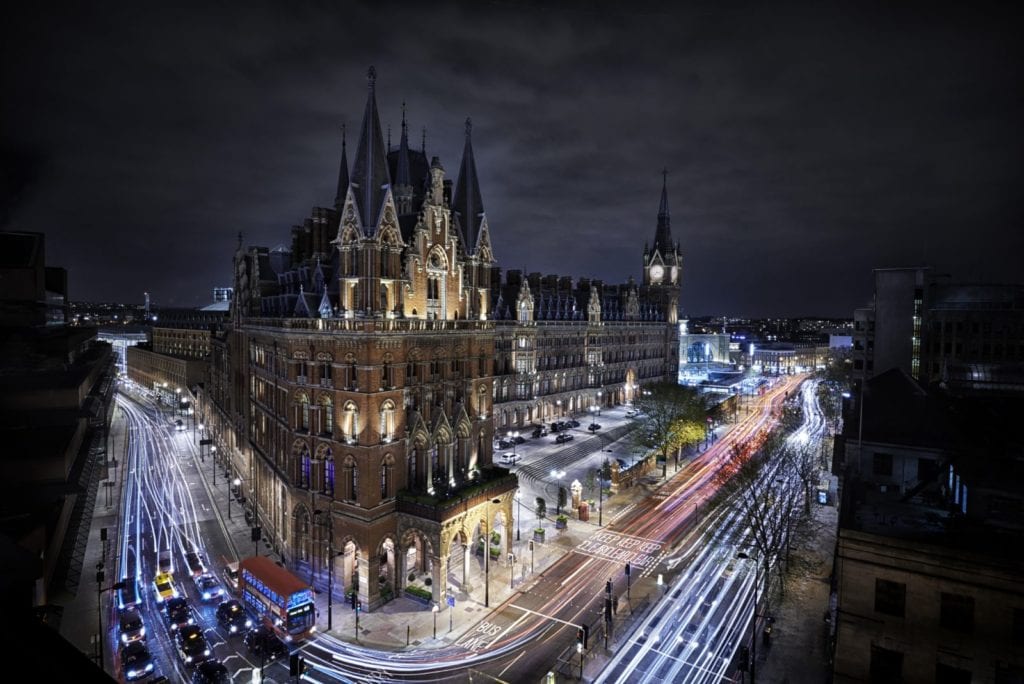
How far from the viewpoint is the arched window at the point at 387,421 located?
41281mm

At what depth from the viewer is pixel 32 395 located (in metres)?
29.2

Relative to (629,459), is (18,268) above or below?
above

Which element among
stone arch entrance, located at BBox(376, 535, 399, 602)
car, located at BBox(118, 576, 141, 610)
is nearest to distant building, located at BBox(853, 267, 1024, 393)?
stone arch entrance, located at BBox(376, 535, 399, 602)

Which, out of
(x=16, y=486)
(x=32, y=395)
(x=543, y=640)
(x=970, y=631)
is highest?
(x=32, y=395)

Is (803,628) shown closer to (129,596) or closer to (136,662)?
(136,662)

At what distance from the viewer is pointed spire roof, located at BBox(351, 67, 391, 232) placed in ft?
137

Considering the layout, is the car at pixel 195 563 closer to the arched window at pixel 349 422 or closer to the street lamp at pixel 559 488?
the arched window at pixel 349 422

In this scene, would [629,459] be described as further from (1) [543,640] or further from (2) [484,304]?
(1) [543,640]

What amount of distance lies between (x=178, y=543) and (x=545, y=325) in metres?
65.4

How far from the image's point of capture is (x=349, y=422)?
40969 millimetres

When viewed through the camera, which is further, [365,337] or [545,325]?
[545,325]

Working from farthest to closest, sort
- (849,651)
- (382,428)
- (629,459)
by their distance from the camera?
(629,459)
(382,428)
(849,651)

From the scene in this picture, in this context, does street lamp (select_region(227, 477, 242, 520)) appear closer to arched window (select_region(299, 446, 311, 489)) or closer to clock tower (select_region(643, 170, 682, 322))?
arched window (select_region(299, 446, 311, 489))

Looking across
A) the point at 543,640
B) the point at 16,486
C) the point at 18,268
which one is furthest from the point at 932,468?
the point at 18,268
